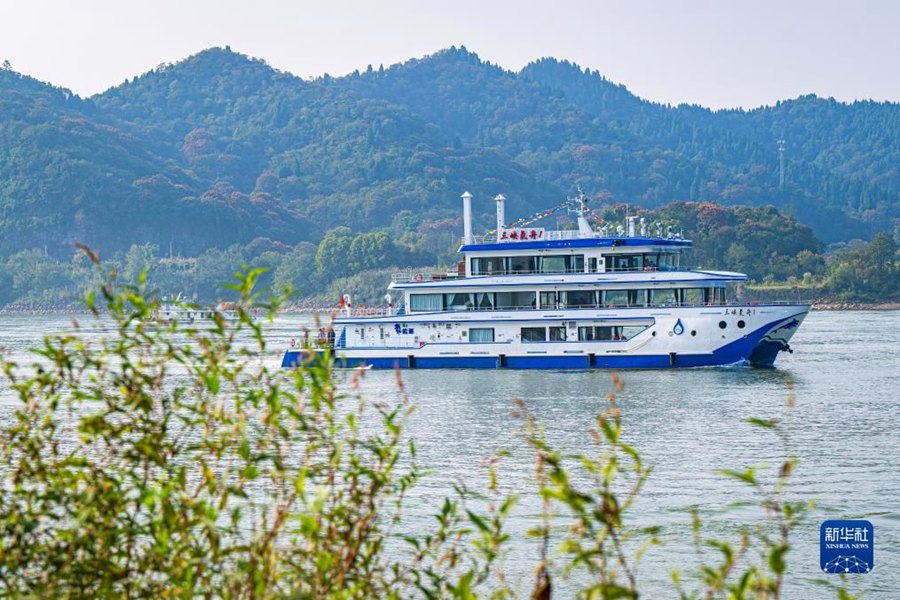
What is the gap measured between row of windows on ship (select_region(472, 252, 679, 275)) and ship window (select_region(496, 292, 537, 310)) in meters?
0.81

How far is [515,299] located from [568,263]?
7.19 ft

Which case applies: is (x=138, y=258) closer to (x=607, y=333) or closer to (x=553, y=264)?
(x=553, y=264)

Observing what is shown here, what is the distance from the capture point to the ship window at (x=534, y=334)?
1838 inches

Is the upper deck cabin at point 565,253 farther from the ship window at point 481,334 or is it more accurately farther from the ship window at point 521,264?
the ship window at point 481,334

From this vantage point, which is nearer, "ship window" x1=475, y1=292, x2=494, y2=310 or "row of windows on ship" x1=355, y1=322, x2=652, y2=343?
"row of windows on ship" x1=355, y1=322, x2=652, y2=343

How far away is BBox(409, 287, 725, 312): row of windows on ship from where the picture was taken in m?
45.3

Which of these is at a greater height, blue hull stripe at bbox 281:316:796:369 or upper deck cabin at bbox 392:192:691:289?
upper deck cabin at bbox 392:192:691:289

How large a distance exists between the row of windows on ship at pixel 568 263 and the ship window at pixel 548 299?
0.83 metres

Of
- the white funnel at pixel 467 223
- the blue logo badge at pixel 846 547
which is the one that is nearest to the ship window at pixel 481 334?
the white funnel at pixel 467 223

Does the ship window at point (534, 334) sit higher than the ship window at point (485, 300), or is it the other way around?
the ship window at point (485, 300)

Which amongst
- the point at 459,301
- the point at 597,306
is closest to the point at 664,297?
the point at 597,306

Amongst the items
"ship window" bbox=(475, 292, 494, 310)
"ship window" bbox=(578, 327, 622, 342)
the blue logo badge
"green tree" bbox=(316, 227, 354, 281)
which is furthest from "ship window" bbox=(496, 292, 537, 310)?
"green tree" bbox=(316, 227, 354, 281)

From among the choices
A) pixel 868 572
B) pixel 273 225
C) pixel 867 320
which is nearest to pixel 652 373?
pixel 868 572

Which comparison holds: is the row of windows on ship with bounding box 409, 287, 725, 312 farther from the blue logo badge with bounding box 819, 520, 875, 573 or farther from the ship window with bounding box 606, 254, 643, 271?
the blue logo badge with bounding box 819, 520, 875, 573
